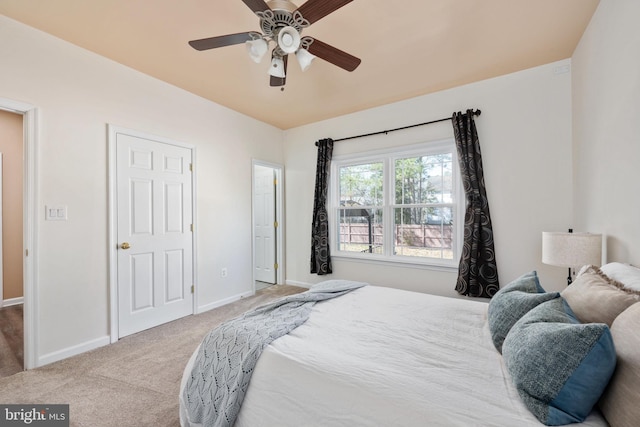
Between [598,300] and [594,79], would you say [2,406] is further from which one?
[594,79]

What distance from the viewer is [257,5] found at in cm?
162

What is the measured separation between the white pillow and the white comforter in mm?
635

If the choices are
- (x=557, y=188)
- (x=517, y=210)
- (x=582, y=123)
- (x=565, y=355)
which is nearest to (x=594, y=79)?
(x=582, y=123)

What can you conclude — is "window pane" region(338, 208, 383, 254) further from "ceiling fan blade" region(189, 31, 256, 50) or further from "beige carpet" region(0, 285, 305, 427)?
"ceiling fan blade" region(189, 31, 256, 50)

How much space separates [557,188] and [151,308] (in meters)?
4.50

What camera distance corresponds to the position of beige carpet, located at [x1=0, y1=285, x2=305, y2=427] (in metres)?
1.75

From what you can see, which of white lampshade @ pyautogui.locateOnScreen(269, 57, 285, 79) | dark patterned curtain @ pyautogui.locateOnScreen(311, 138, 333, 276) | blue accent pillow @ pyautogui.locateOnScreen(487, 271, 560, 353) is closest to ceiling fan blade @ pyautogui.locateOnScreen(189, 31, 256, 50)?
white lampshade @ pyautogui.locateOnScreen(269, 57, 285, 79)

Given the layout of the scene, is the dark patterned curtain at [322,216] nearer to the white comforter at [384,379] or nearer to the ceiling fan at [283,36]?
the ceiling fan at [283,36]

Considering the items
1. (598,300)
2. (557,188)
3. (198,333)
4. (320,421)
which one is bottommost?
(198,333)

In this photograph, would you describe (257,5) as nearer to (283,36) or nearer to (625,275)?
(283,36)

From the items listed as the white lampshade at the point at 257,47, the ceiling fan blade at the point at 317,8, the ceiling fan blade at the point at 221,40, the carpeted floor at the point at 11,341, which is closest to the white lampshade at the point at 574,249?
the ceiling fan blade at the point at 317,8

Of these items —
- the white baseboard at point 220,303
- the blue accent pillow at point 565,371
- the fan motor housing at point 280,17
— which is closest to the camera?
the blue accent pillow at point 565,371

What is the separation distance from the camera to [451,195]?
346cm

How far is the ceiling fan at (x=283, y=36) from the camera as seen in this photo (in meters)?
1.65
